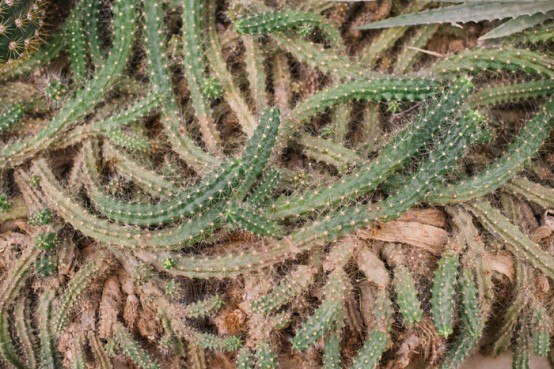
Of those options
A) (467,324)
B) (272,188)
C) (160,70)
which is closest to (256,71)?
(160,70)

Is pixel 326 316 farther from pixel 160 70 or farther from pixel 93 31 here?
pixel 93 31

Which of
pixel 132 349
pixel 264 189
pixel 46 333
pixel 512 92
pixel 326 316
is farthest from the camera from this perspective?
pixel 512 92

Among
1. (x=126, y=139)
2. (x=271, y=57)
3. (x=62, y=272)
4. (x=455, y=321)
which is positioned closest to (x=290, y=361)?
(x=455, y=321)

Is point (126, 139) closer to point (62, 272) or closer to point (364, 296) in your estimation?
point (62, 272)

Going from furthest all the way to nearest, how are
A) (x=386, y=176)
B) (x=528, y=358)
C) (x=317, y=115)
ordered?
(x=317, y=115)
(x=528, y=358)
(x=386, y=176)

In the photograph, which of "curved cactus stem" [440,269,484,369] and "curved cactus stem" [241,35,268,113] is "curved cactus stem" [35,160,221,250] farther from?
"curved cactus stem" [440,269,484,369]

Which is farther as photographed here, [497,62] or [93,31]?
[93,31]

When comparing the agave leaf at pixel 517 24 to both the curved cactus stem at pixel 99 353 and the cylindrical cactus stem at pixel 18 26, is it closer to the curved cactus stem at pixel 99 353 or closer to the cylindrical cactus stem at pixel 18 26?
the cylindrical cactus stem at pixel 18 26

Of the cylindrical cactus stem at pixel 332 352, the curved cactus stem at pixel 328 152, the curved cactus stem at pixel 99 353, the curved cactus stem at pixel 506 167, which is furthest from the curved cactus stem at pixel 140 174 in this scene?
the curved cactus stem at pixel 506 167
